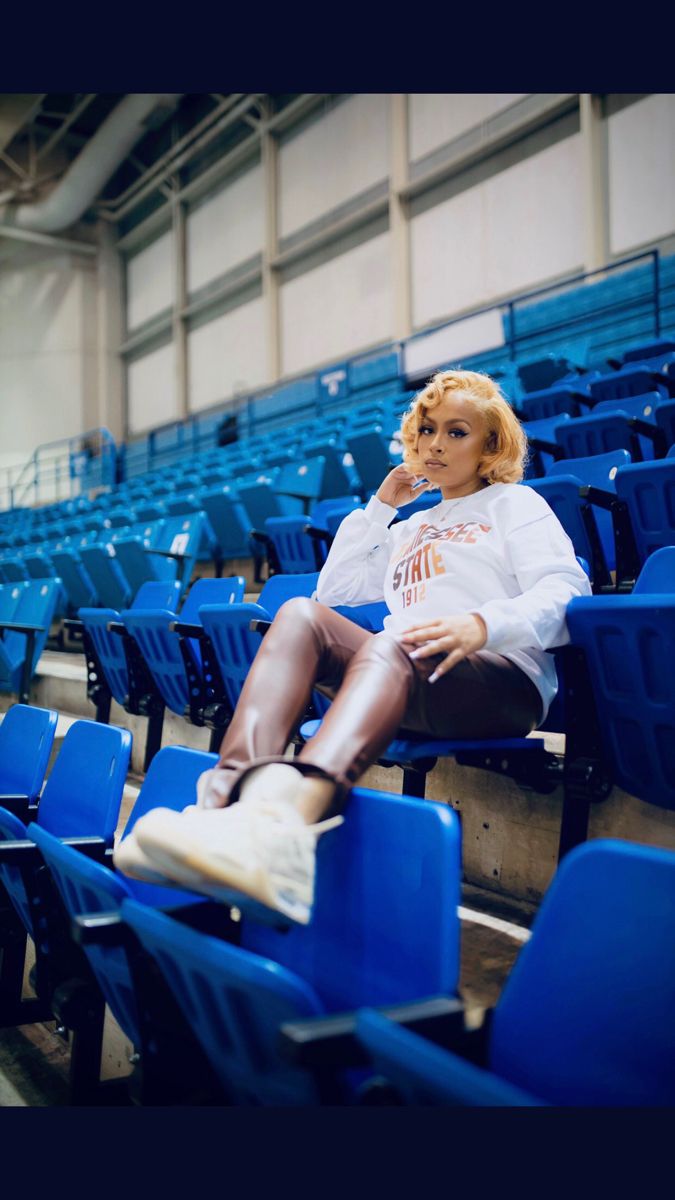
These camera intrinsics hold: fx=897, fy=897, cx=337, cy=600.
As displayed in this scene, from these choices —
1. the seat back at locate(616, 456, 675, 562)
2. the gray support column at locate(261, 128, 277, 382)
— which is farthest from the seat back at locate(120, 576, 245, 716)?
the gray support column at locate(261, 128, 277, 382)

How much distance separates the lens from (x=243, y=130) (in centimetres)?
743

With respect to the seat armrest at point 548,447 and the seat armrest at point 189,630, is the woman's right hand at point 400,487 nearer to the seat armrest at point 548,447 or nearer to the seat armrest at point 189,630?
the seat armrest at point 189,630

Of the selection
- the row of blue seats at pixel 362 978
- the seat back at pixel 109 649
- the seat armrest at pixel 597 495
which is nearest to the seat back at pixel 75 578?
the seat back at pixel 109 649

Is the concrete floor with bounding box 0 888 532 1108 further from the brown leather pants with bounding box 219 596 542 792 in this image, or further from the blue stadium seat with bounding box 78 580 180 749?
the blue stadium seat with bounding box 78 580 180 749

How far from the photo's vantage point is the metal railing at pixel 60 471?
27.4ft

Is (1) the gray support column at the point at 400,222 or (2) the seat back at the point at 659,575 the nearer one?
(2) the seat back at the point at 659,575

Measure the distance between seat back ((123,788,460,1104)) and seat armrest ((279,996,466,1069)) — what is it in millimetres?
21

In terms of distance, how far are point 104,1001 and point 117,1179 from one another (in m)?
0.29

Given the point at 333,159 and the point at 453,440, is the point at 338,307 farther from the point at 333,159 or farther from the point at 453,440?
the point at 453,440

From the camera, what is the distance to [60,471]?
881 cm

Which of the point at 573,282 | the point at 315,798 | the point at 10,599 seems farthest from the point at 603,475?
the point at 573,282

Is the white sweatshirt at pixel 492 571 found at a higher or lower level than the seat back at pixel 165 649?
higher

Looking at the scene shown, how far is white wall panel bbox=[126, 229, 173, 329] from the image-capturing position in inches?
334

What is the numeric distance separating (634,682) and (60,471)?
8623mm
